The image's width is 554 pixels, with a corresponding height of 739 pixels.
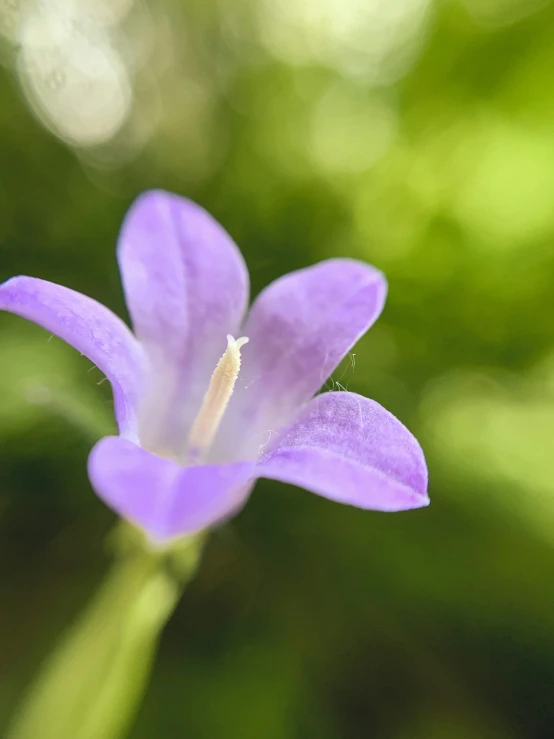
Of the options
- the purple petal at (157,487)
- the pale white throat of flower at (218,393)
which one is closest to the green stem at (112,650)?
the pale white throat of flower at (218,393)

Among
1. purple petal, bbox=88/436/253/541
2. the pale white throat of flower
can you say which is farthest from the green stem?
purple petal, bbox=88/436/253/541

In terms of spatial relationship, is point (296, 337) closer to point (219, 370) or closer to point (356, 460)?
point (219, 370)

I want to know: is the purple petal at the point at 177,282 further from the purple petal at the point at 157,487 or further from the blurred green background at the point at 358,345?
the purple petal at the point at 157,487

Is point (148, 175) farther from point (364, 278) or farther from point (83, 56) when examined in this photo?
point (364, 278)

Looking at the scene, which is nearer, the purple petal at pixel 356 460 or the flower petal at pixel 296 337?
the purple petal at pixel 356 460

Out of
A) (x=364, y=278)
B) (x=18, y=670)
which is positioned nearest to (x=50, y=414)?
(x=18, y=670)

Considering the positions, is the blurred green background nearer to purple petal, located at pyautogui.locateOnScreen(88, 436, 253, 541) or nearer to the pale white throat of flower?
the pale white throat of flower
